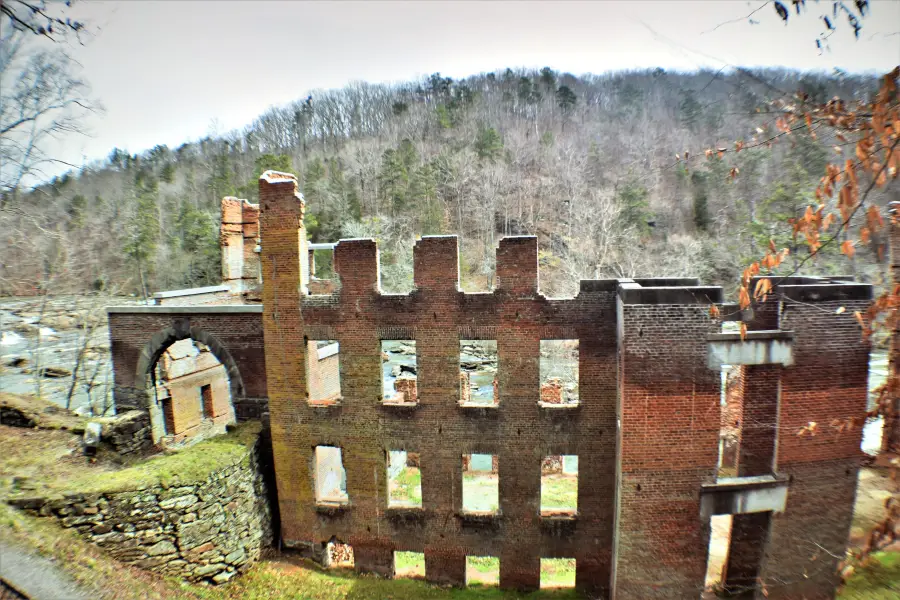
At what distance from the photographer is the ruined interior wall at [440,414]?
1096cm

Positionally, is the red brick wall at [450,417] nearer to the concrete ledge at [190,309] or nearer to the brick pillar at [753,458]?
the concrete ledge at [190,309]

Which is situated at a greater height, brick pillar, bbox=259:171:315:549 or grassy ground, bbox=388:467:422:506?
brick pillar, bbox=259:171:315:549

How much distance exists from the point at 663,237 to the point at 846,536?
37759mm

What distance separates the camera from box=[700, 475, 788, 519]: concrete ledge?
9.26m

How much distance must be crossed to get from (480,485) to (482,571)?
4.64 m

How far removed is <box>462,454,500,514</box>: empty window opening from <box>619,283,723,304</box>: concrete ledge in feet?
28.9

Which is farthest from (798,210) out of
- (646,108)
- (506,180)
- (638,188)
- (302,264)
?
(646,108)

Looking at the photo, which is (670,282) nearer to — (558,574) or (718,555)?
(718,555)

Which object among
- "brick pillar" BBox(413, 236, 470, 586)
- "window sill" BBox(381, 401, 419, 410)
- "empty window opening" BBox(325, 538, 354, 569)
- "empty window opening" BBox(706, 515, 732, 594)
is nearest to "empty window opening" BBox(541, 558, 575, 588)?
"brick pillar" BBox(413, 236, 470, 586)

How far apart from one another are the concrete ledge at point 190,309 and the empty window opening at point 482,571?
921cm

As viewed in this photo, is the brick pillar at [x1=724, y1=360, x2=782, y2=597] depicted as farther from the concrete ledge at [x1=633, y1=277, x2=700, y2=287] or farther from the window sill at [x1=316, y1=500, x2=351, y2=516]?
the window sill at [x1=316, y1=500, x2=351, y2=516]

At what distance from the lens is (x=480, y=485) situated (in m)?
17.7

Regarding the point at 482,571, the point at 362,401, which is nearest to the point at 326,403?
the point at 362,401

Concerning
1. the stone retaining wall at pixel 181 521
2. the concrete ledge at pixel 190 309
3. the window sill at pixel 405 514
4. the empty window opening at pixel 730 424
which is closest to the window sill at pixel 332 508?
the window sill at pixel 405 514
